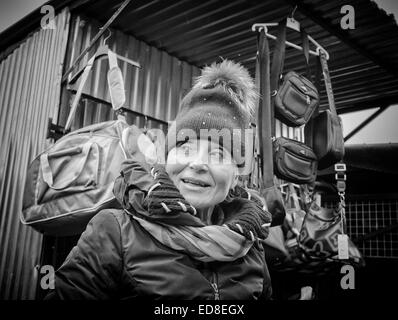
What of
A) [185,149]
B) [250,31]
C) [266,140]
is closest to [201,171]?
[185,149]

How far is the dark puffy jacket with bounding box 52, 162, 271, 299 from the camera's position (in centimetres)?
100

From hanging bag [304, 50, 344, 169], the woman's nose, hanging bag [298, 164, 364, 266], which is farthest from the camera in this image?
hanging bag [298, 164, 364, 266]

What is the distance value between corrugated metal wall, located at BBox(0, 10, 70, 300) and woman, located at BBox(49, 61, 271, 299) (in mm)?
1317

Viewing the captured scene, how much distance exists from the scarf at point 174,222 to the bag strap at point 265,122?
0.59 meters

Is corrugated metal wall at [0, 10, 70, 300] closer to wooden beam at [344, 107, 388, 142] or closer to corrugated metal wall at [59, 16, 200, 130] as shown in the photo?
corrugated metal wall at [59, 16, 200, 130]

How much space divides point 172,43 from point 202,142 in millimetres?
1910

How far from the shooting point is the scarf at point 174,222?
1056mm

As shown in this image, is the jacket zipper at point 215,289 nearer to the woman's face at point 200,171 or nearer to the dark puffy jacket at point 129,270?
the dark puffy jacket at point 129,270

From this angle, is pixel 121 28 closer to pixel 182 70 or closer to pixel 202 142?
pixel 182 70

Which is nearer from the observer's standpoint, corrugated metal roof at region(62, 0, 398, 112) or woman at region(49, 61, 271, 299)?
woman at region(49, 61, 271, 299)

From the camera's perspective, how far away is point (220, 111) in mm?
1299

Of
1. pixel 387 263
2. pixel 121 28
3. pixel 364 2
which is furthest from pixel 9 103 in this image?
pixel 387 263

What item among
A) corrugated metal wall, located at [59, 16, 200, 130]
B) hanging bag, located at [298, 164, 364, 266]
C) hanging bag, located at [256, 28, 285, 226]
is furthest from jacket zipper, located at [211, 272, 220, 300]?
corrugated metal wall, located at [59, 16, 200, 130]

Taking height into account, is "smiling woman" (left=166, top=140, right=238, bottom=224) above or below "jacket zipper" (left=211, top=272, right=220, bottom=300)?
above
